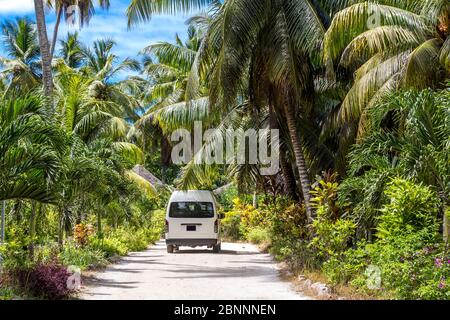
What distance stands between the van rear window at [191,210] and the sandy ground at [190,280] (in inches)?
68.4

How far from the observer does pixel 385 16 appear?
12.3 m

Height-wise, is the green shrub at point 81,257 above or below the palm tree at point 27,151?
below

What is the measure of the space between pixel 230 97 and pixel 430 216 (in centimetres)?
689

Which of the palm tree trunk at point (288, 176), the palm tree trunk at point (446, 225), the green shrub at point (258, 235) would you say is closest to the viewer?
the palm tree trunk at point (446, 225)

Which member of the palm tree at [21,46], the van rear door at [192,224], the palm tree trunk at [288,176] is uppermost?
the palm tree at [21,46]

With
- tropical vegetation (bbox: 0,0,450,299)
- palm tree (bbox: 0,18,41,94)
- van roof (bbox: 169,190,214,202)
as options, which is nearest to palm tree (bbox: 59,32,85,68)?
palm tree (bbox: 0,18,41,94)

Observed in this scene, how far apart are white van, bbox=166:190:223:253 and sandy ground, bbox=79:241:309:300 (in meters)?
1.23

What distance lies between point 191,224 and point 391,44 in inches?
378

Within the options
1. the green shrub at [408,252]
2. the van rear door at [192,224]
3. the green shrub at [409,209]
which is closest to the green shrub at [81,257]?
the van rear door at [192,224]

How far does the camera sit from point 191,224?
64.5 feet

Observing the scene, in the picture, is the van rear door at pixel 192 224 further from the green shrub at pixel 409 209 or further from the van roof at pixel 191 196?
the green shrub at pixel 409 209

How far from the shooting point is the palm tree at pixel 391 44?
37.4ft

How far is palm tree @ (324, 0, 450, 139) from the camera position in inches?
448

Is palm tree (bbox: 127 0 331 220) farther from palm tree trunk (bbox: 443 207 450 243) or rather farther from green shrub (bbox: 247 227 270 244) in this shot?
green shrub (bbox: 247 227 270 244)
